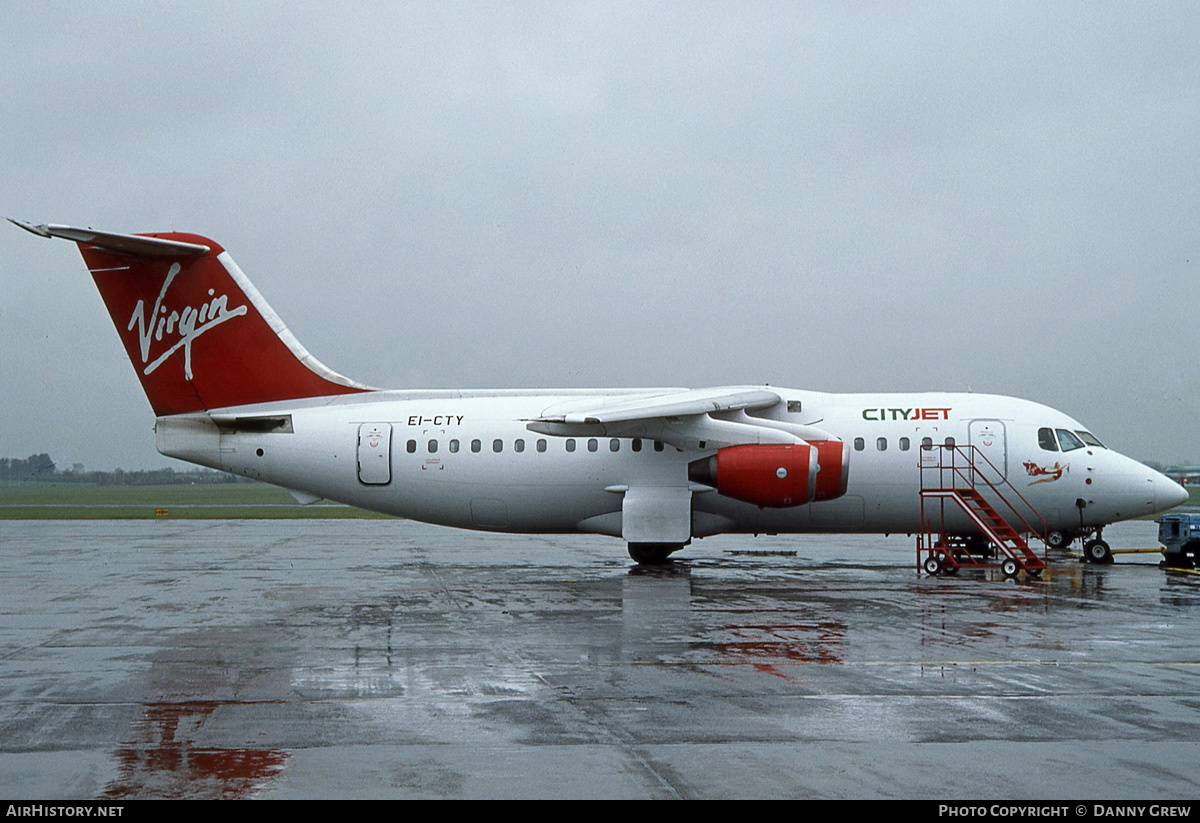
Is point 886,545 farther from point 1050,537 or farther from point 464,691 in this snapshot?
point 464,691

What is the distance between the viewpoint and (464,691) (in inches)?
379

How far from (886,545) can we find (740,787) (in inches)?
1143

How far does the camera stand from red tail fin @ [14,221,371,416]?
2384 centimetres

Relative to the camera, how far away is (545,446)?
78.2 ft

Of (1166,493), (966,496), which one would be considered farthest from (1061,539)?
(966,496)

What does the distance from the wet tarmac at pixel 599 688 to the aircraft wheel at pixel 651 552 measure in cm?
323

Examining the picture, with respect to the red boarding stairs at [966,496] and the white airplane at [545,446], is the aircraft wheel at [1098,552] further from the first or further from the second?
the red boarding stairs at [966,496]

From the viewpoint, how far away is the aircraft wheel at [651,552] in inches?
934

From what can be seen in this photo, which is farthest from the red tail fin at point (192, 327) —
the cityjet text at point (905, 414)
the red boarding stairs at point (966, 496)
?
Answer: the red boarding stairs at point (966, 496)

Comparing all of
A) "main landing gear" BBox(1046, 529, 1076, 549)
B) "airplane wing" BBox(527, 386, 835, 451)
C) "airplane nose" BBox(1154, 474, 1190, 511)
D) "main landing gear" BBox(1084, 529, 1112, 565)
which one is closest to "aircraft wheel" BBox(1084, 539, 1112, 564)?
"main landing gear" BBox(1084, 529, 1112, 565)

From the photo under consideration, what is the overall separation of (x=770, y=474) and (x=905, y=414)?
4.15m

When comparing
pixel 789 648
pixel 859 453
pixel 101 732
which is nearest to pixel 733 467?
pixel 859 453
